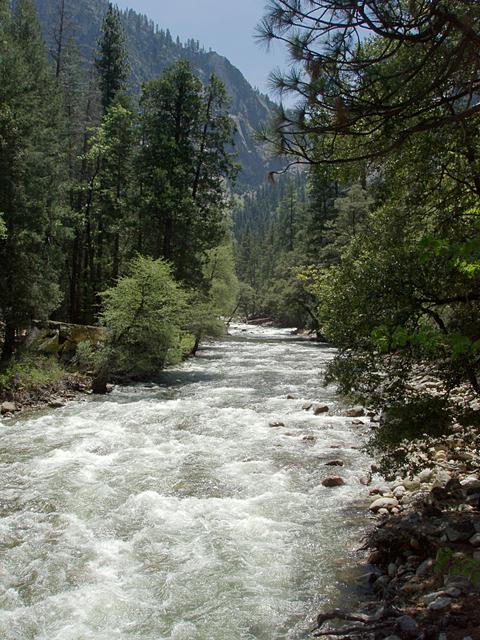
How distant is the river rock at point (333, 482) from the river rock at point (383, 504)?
3.58ft

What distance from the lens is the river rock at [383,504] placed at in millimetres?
7187

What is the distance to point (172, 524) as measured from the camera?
702 cm

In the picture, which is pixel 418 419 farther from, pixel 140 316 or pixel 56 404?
pixel 140 316

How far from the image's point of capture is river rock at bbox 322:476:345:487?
8.36 m

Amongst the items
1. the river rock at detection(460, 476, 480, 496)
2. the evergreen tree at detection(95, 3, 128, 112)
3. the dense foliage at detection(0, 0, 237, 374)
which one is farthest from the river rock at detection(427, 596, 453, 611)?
the evergreen tree at detection(95, 3, 128, 112)

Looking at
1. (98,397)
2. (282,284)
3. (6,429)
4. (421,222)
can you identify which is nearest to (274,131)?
(421,222)

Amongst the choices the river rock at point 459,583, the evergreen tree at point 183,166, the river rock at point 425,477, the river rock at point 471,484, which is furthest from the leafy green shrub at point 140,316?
the river rock at point 459,583

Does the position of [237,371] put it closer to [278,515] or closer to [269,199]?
[278,515]

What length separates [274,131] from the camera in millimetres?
5695

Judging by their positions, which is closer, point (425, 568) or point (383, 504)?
point (425, 568)

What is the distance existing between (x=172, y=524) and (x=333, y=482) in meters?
2.87

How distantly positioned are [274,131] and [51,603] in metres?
5.61

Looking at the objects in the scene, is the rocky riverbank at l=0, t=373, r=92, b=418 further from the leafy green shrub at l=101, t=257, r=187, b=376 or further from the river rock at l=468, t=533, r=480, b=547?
the river rock at l=468, t=533, r=480, b=547

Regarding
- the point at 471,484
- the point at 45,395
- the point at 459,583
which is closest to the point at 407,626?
the point at 459,583
